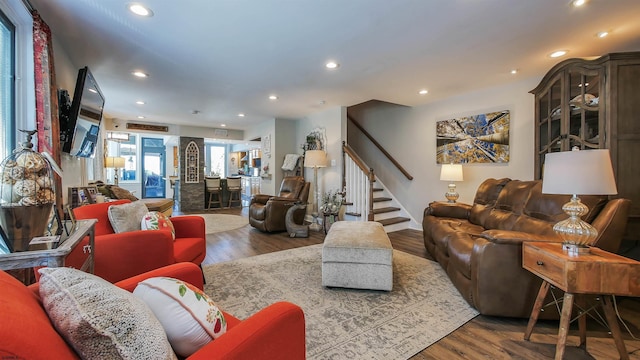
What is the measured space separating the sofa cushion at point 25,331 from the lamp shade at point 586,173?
7.71ft

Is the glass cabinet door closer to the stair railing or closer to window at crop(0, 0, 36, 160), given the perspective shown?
the stair railing

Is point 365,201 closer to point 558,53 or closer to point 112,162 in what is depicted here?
point 558,53

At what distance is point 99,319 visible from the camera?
0.64 metres

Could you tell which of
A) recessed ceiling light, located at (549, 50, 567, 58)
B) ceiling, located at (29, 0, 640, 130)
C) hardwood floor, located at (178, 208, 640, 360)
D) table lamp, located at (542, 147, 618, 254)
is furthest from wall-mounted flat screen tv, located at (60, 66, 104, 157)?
recessed ceiling light, located at (549, 50, 567, 58)

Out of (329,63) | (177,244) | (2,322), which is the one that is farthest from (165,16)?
(2,322)

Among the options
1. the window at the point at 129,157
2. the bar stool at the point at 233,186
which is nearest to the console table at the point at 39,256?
the bar stool at the point at 233,186

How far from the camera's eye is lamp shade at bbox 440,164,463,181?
165 inches

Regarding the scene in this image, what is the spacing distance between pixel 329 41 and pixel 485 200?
272 cm

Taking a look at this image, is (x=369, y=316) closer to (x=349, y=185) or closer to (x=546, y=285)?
(x=546, y=285)

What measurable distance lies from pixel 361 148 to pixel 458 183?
7.77ft

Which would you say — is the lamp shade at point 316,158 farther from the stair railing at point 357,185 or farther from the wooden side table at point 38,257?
the wooden side table at point 38,257

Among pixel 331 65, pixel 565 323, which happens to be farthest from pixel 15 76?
pixel 565 323

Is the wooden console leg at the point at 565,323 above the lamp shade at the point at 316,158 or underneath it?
underneath

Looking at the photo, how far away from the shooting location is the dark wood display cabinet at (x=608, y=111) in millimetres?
2389
